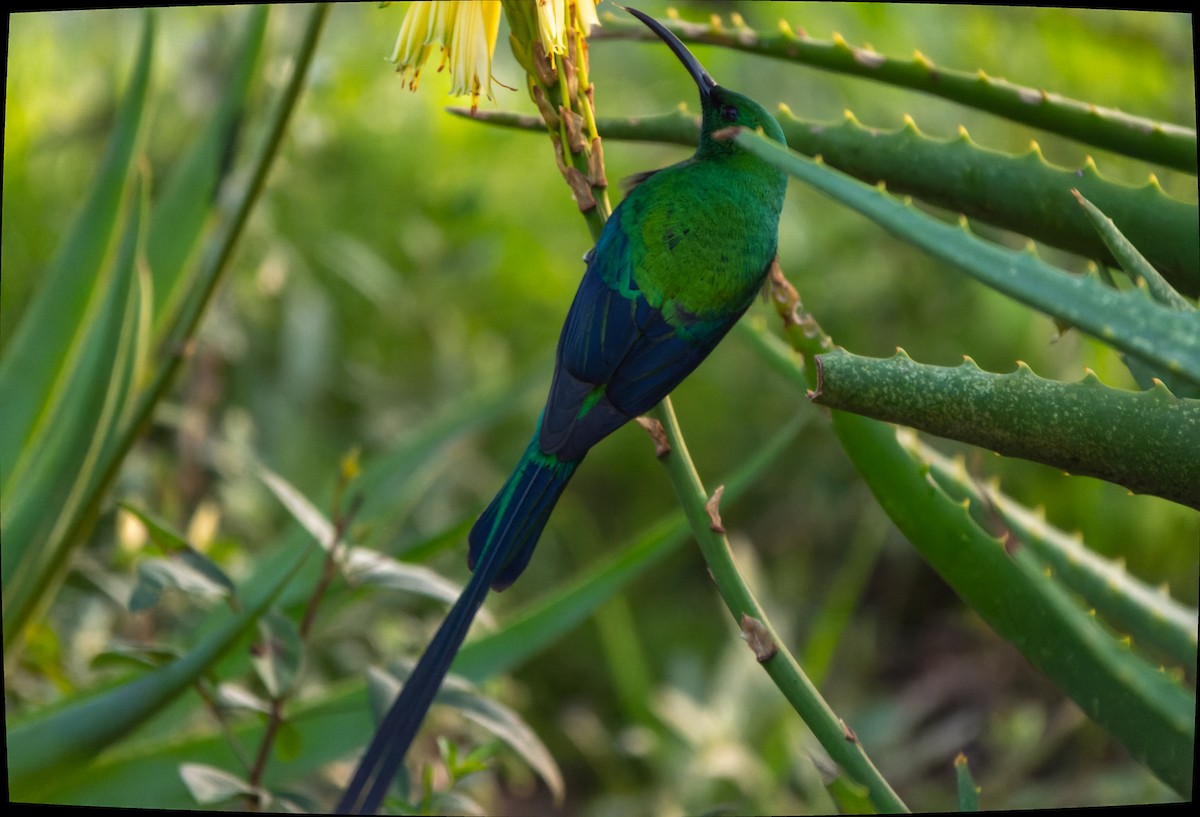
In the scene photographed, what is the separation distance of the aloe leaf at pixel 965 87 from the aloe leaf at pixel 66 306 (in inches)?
22.6

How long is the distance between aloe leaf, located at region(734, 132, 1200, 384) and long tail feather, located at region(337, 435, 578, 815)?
0.25m

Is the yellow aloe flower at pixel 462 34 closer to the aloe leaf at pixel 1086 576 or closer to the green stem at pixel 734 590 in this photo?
the green stem at pixel 734 590

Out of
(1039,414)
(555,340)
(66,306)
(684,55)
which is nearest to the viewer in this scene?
(1039,414)

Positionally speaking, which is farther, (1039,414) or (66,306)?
(66,306)

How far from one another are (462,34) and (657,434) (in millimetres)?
252

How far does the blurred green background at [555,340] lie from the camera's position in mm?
1432

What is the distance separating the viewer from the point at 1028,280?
0.44m

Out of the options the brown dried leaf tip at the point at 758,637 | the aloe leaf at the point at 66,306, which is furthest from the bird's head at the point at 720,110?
the aloe leaf at the point at 66,306

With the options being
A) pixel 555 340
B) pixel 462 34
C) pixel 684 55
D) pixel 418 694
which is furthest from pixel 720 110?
pixel 555 340

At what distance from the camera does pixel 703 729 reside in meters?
1.35

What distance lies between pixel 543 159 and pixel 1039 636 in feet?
4.27

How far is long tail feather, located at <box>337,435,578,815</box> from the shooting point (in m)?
0.60

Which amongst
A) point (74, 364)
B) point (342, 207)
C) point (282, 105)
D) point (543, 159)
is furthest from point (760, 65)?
point (74, 364)

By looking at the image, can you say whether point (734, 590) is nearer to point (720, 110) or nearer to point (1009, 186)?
point (720, 110)
